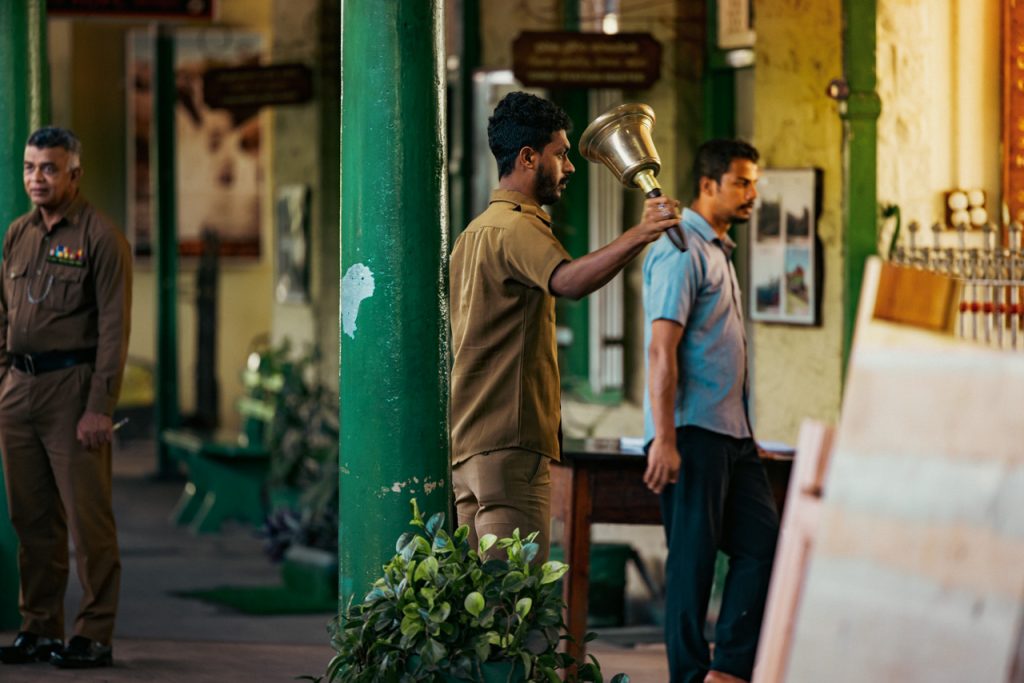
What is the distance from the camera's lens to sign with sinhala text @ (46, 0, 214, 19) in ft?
38.9

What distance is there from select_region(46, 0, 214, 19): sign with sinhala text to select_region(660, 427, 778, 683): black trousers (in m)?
6.77

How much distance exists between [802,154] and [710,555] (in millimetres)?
2615

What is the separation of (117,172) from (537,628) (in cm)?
1564

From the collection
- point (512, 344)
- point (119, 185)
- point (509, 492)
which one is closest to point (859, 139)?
point (512, 344)

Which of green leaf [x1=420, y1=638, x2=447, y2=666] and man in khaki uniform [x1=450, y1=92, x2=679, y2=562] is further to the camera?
man in khaki uniform [x1=450, y1=92, x2=679, y2=562]

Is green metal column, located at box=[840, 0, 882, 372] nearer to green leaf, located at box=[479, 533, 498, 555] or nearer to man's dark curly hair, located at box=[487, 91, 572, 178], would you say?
man's dark curly hair, located at box=[487, 91, 572, 178]

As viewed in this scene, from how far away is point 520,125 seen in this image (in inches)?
208

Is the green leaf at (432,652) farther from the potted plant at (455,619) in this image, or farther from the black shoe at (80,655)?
the black shoe at (80,655)

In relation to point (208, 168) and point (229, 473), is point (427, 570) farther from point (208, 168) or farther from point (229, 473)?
point (208, 168)

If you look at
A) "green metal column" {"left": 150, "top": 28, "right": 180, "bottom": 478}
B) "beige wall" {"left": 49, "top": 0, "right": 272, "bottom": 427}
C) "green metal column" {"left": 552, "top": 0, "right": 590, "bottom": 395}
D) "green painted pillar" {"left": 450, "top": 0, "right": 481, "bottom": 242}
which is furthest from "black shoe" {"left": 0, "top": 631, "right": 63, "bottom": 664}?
"beige wall" {"left": 49, "top": 0, "right": 272, "bottom": 427}

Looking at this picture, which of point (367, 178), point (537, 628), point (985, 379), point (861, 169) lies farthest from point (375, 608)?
point (861, 169)

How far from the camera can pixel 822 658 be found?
3387 mm

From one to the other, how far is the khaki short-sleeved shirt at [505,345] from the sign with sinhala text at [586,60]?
146 inches

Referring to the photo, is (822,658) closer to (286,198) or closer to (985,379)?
(985,379)
